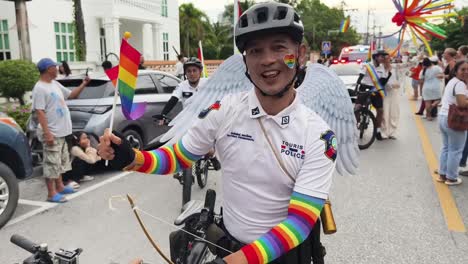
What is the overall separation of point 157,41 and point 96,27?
585 centimetres

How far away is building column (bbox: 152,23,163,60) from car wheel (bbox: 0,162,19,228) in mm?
24878

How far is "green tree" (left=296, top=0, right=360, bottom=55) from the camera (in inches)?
2734

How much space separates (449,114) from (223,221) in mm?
4450

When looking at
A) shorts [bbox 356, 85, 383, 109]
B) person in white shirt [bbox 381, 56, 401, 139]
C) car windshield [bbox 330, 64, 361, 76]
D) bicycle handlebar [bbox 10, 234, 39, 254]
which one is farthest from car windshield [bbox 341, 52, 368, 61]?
bicycle handlebar [bbox 10, 234, 39, 254]

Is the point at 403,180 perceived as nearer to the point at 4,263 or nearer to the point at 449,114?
the point at 449,114

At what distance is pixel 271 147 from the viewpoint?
164 centimetres

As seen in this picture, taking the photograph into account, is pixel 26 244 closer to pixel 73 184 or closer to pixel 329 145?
pixel 329 145

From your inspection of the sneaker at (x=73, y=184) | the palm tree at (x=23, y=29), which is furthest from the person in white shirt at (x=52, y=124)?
the palm tree at (x=23, y=29)

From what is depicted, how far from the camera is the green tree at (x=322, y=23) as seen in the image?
2734 inches

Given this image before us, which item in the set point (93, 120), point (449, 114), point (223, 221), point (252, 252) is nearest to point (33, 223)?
point (93, 120)

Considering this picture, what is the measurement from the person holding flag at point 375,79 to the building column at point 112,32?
56.2ft

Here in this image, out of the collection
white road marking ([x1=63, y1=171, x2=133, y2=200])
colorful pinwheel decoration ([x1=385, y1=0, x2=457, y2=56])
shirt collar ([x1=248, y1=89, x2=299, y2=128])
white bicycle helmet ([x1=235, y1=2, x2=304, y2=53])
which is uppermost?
colorful pinwheel decoration ([x1=385, y1=0, x2=457, y2=56])

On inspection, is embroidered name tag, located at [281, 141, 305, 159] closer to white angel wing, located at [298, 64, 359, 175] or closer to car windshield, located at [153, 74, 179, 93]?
white angel wing, located at [298, 64, 359, 175]

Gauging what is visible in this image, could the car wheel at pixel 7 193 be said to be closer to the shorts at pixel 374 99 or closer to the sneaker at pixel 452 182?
the sneaker at pixel 452 182
